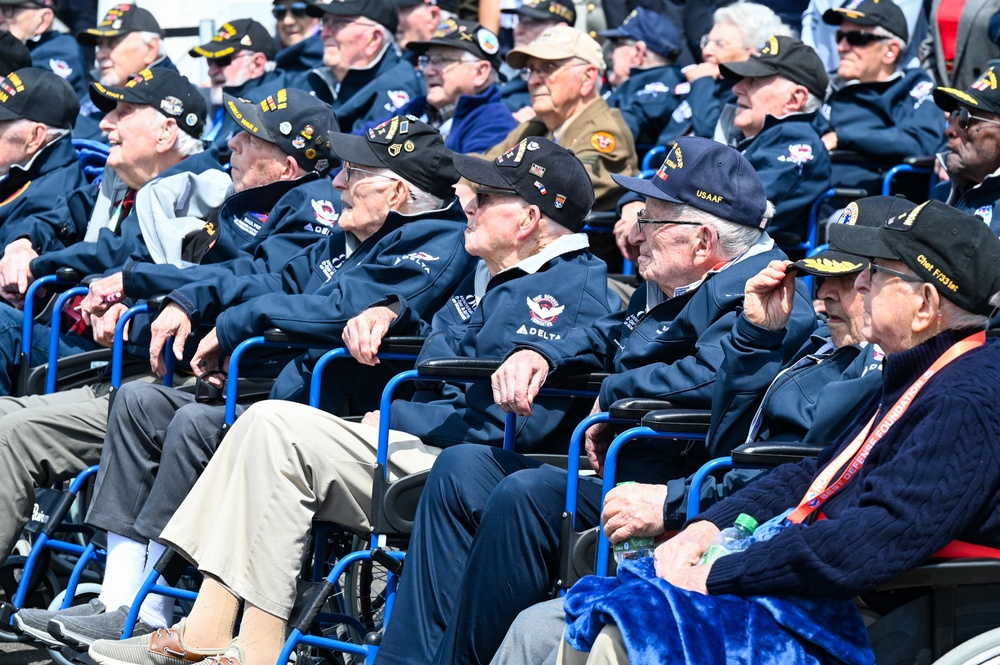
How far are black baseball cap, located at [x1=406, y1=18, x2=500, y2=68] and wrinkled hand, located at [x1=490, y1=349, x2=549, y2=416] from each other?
335 centimetres

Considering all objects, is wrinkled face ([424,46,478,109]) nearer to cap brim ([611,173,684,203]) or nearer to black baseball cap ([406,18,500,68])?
black baseball cap ([406,18,500,68])

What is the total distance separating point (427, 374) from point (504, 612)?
0.68 meters

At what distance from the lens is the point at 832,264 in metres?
3.10

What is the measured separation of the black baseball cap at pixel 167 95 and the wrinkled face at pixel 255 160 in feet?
2.05

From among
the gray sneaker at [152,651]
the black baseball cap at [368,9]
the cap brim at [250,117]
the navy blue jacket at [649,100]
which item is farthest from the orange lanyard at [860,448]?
the black baseball cap at [368,9]

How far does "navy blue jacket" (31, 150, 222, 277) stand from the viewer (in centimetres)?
529

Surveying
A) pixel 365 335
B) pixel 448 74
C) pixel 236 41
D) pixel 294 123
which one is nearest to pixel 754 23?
pixel 448 74

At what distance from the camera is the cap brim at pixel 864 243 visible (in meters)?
2.88

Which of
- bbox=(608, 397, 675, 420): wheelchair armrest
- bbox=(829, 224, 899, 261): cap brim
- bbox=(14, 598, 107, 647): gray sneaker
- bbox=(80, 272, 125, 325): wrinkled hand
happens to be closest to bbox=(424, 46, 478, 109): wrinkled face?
bbox=(80, 272, 125, 325): wrinkled hand

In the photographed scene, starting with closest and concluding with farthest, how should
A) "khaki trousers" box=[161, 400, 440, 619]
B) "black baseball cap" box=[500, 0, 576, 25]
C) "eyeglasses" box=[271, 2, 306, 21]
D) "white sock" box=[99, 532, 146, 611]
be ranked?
"khaki trousers" box=[161, 400, 440, 619] → "white sock" box=[99, 532, 146, 611] → "black baseball cap" box=[500, 0, 576, 25] → "eyeglasses" box=[271, 2, 306, 21]

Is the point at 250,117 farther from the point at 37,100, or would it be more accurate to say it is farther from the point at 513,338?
the point at 513,338

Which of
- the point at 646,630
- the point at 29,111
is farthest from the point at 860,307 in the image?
the point at 29,111

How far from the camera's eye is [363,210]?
4668 millimetres

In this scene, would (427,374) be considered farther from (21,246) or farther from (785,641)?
(21,246)
